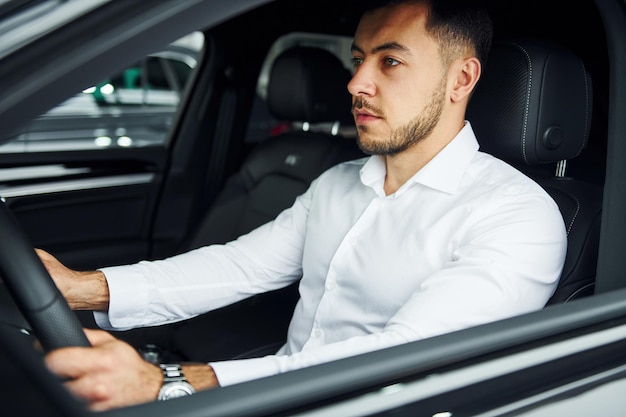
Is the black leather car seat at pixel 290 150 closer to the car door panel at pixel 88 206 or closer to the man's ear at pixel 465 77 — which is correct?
the car door panel at pixel 88 206

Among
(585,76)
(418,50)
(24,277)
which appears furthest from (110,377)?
(585,76)

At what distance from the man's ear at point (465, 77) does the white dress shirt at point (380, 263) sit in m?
0.09

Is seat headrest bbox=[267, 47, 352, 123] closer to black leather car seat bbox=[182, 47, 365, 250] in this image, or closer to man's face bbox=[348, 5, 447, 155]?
black leather car seat bbox=[182, 47, 365, 250]

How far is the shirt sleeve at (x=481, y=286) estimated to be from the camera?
1152mm

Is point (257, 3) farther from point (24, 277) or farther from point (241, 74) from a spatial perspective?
point (241, 74)

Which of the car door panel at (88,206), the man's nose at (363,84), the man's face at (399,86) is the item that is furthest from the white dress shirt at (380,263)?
the car door panel at (88,206)

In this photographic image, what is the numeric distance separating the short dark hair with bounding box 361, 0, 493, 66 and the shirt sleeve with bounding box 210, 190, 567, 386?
1.42 ft

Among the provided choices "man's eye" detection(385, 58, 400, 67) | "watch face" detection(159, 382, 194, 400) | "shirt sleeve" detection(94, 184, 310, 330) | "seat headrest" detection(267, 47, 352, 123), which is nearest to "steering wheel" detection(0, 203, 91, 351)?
"watch face" detection(159, 382, 194, 400)

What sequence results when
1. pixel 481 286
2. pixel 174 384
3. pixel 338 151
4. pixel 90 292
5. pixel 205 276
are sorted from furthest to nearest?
pixel 338 151, pixel 205 276, pixel 90 292, pixel 481 286, pixel 174 384

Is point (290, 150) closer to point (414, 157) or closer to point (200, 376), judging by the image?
point (414, 157)

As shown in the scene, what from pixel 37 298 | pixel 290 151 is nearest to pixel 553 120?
pixel 37 298

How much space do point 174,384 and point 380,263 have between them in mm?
649

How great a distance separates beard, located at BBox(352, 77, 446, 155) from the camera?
5.24 ft

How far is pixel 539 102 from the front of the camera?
154 cm
